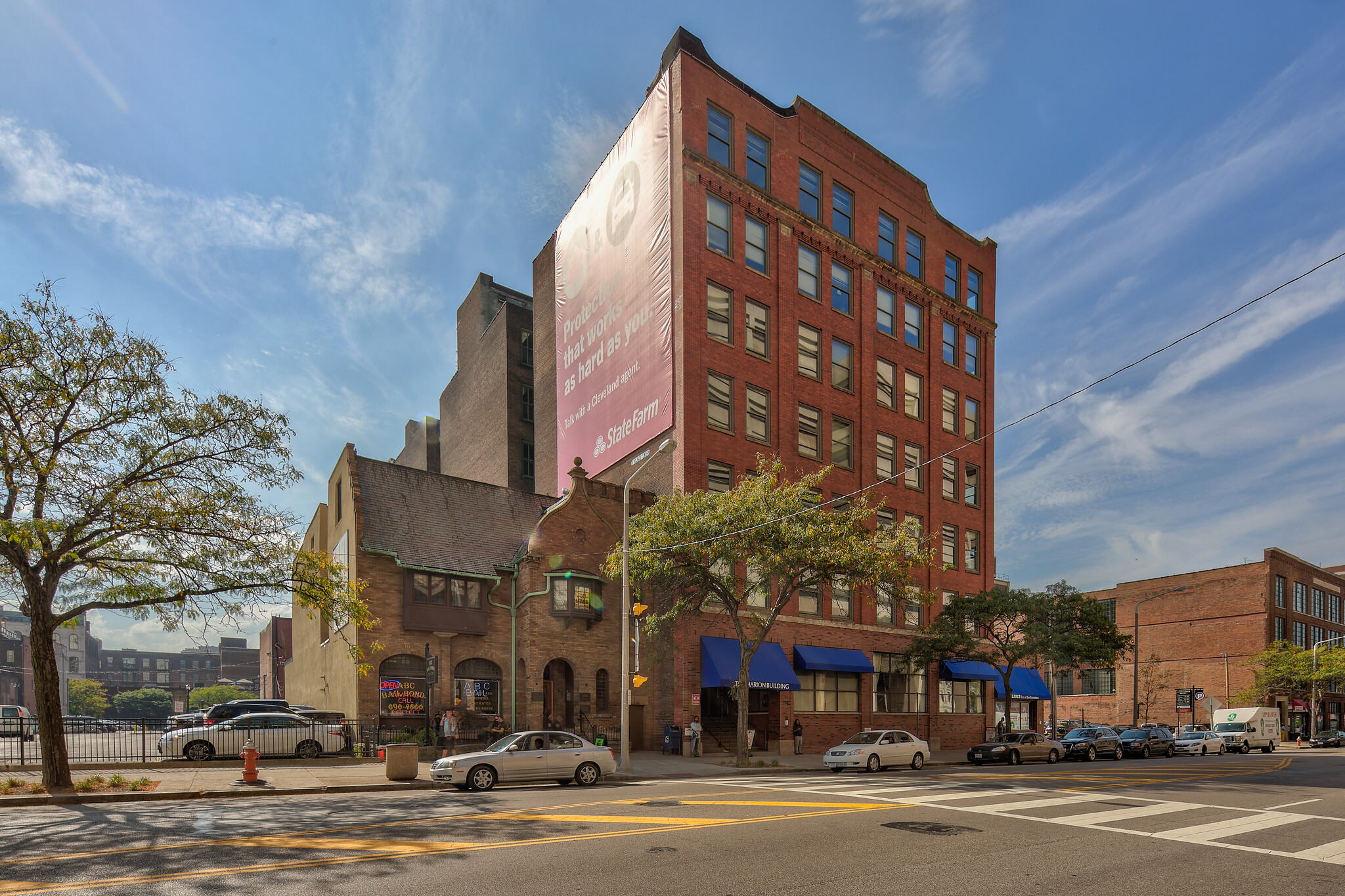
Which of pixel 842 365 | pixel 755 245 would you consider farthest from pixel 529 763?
pixel 842 365

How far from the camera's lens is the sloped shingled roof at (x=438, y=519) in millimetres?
31453

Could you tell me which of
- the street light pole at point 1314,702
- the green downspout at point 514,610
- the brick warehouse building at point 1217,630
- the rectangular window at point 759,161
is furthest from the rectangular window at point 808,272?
the street light pole at point 1314,702

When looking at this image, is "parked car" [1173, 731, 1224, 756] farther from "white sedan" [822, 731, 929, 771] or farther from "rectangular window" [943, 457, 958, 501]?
"white sedan" [822, 731, 929, 771]

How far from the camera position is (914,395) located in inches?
1800

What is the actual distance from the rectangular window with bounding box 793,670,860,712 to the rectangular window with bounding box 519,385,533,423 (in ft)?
82.6

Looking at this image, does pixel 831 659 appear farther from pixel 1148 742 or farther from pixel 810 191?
pixel 810 191

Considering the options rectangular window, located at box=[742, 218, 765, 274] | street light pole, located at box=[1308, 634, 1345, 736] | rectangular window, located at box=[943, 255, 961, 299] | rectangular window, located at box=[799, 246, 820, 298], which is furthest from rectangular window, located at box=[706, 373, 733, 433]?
street light pole, located at box=[1308, 634, 1345, 736]

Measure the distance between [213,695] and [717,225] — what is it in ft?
374

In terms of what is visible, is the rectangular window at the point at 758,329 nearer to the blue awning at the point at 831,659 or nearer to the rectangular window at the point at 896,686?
the blue awning at the point at 831,659

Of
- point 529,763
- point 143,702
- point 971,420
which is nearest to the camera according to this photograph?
point 529,763

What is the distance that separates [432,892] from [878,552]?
21.2 meters

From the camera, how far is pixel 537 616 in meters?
31.9

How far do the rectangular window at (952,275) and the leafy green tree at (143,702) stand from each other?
130 m

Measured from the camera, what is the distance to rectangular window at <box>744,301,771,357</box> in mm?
37531
